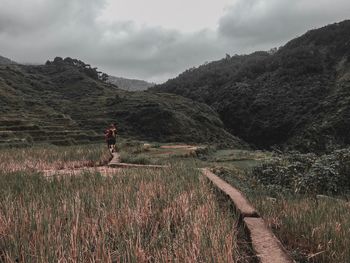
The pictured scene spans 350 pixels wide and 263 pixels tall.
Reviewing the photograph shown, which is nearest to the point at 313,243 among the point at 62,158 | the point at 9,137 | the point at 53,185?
the point at 53,185

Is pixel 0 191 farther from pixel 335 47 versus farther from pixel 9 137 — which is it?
pixel 335 47

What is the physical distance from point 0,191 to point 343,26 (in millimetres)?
110207

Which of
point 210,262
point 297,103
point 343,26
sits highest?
point 343,26

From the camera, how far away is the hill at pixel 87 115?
43.1 metres

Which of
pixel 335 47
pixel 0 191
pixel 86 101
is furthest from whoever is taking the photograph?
pixel 335 47

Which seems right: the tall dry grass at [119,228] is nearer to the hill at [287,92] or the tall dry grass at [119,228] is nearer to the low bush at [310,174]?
the low bush at [310,174]

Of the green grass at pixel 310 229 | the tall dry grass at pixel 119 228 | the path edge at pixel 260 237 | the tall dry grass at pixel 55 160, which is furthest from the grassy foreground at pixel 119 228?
the tall dry grass at pixel 55 160

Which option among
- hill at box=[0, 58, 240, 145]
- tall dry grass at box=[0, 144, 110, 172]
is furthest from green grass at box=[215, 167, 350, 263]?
hill at box=[0, 58, 240, 145]

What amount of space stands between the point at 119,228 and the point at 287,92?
79210mm

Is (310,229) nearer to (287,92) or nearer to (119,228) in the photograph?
(119,228)

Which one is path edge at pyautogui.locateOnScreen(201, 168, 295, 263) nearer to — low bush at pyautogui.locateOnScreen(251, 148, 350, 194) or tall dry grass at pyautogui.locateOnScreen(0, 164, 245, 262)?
tall dry grass at pyautogui.locateOnScreen(0, 164, 245, 262)

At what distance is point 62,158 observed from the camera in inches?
675

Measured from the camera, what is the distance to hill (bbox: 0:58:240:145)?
43094 millimetres

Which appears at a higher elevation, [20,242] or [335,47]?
[335,47]
